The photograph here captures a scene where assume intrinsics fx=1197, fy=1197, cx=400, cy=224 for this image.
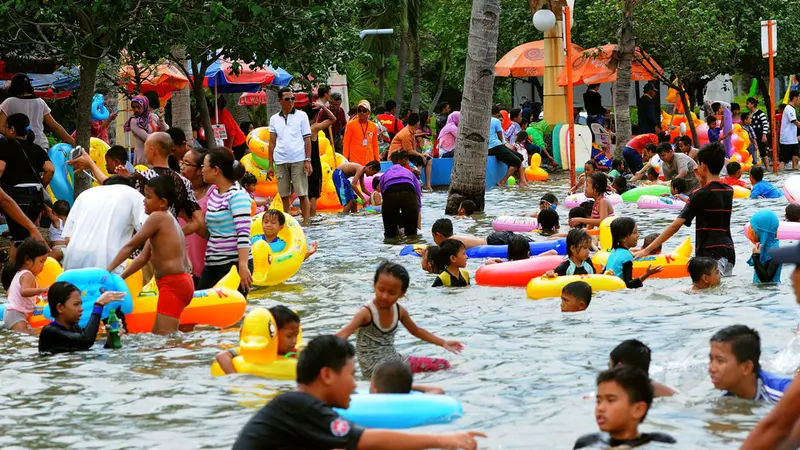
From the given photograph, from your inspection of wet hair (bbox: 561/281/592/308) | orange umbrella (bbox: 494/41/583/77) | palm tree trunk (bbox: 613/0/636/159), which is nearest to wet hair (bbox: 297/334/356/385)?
wet hair (bbox: 561/281/592/308)

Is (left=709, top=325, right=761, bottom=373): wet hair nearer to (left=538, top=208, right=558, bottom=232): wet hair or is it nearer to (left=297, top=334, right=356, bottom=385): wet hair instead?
(left=297, top=334, right=356, bottom=385): wet hair

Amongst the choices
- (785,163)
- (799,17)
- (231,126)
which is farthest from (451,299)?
(799,17)

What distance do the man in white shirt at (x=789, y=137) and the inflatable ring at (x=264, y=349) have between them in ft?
69.7

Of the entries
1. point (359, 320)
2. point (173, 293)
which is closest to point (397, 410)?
point (359, 320)

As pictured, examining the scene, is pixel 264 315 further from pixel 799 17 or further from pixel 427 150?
pixel 799 17

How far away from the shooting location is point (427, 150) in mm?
26531

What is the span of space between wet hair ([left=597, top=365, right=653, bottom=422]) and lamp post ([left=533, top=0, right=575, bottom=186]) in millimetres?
13300

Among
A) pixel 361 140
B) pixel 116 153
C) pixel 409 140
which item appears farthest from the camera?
pixel 361 140

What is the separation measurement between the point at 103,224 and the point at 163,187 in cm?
84

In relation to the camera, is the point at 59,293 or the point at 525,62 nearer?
the point at 59,293

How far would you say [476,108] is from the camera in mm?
18234

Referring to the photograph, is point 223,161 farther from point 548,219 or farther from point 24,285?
point 548,219

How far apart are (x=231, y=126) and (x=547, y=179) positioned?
7.02 meters

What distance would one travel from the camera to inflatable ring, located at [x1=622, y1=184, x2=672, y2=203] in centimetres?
1958
